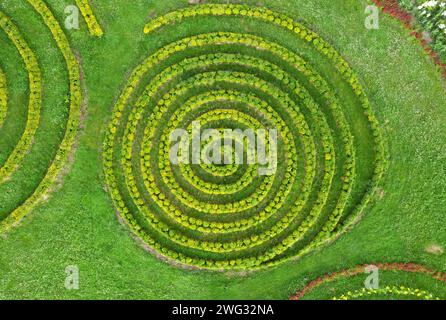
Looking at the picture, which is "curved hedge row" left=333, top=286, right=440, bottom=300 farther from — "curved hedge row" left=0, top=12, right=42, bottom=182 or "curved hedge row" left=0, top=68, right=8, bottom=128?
"curved hedge row" left=0, top=68, right=8, bottom=128

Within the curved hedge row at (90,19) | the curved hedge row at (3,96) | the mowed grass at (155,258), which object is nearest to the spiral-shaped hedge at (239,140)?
the mowed grass at (155,258)

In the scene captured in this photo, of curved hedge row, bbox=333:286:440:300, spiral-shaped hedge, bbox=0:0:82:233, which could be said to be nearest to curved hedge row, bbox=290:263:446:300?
curved hedge row, bbox=333:286:440:300

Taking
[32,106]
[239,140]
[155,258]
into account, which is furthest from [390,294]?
[32,106]

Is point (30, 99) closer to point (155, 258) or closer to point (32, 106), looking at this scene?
point (32, 106)

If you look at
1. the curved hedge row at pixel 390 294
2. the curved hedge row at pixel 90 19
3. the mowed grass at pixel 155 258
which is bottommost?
the curved hedge row at pixel 390 294

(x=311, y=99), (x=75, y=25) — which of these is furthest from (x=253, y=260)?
(x=75, y=25)

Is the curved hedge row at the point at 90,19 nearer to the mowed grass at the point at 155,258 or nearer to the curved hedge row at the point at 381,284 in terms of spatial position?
the mowed grass at the point at 155,258
